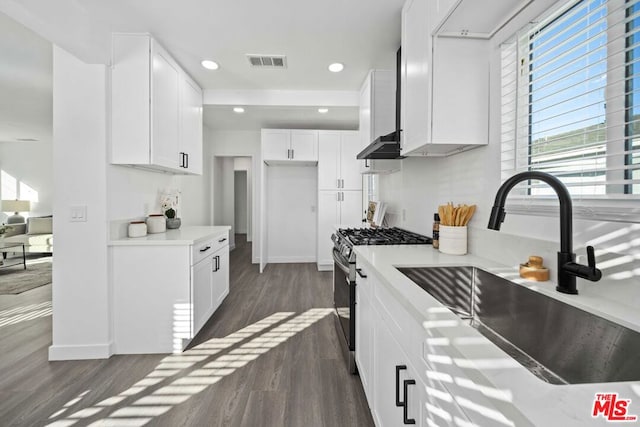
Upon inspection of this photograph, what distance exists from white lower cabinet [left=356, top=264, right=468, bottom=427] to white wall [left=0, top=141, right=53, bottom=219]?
28.9 ft

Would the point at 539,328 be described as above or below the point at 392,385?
above

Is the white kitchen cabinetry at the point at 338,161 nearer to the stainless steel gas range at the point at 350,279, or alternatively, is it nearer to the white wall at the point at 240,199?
the stainless steel gas range at the point at 350,279

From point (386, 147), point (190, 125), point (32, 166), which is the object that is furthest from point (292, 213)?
point (32, 166)

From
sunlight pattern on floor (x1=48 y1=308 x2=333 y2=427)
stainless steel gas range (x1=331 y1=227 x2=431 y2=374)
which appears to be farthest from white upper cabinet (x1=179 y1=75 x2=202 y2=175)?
stainless steel gas range (x1=331 y1=227 x2=431 y2=374)

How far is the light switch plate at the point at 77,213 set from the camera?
2293 millimetres

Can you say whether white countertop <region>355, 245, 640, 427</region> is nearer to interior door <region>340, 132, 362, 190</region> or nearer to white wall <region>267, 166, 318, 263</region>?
interior door <region>340, 132, 362, 190</region>

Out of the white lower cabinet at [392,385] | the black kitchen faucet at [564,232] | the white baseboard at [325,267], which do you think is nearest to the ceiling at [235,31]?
the black kitchen faucet at [564,232]

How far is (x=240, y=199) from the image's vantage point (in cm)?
952

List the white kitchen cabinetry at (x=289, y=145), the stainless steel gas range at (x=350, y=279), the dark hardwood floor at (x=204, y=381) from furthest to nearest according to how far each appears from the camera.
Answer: the white kitchen cabinetry at (x=289, y=145) < the stainless steel gas range at (x=350, y=279) < the dark hardwood floor at (x=204, y=381)

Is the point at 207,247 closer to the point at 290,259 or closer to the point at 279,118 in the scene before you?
the point at 279,118

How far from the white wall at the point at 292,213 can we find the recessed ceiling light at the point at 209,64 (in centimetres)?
267

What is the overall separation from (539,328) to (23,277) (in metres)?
6.19

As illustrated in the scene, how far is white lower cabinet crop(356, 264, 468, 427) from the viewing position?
2.65 ft

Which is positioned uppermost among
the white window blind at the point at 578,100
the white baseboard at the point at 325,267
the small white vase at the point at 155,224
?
the white window blind at the point at 578,100
